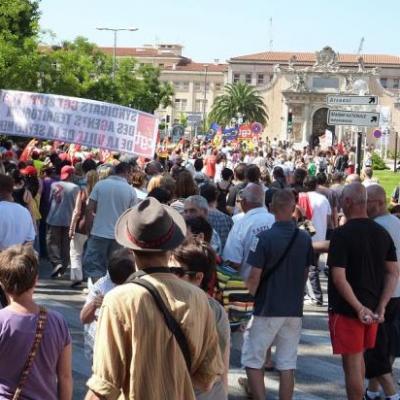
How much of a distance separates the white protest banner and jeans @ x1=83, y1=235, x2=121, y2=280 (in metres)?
3.02

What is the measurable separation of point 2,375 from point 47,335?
272 mm

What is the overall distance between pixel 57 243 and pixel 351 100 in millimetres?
5949

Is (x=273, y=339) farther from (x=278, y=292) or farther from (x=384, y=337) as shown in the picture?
(x=384, y=337)

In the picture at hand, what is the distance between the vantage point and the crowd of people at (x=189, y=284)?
3723mm

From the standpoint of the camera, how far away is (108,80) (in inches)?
2576

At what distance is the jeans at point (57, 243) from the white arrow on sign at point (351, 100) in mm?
5647

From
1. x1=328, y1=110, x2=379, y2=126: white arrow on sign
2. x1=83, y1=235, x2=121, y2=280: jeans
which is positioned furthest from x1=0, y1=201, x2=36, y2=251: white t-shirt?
x1=328, y1=110, x2=379, y2=126: white arrow on sign

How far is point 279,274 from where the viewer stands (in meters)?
6.82

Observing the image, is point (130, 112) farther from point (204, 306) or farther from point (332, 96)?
point (204, 306)

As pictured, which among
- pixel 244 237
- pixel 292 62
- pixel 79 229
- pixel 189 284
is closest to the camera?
pixel 189 284

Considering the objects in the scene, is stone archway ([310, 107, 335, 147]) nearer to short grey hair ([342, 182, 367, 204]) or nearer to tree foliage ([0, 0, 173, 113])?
tree foliage ([0, 0, 173, 113])

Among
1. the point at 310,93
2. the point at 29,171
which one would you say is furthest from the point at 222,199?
the point at 310,93

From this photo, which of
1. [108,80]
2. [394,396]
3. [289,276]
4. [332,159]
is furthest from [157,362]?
[108,80]

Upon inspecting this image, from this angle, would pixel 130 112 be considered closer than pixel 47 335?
No
